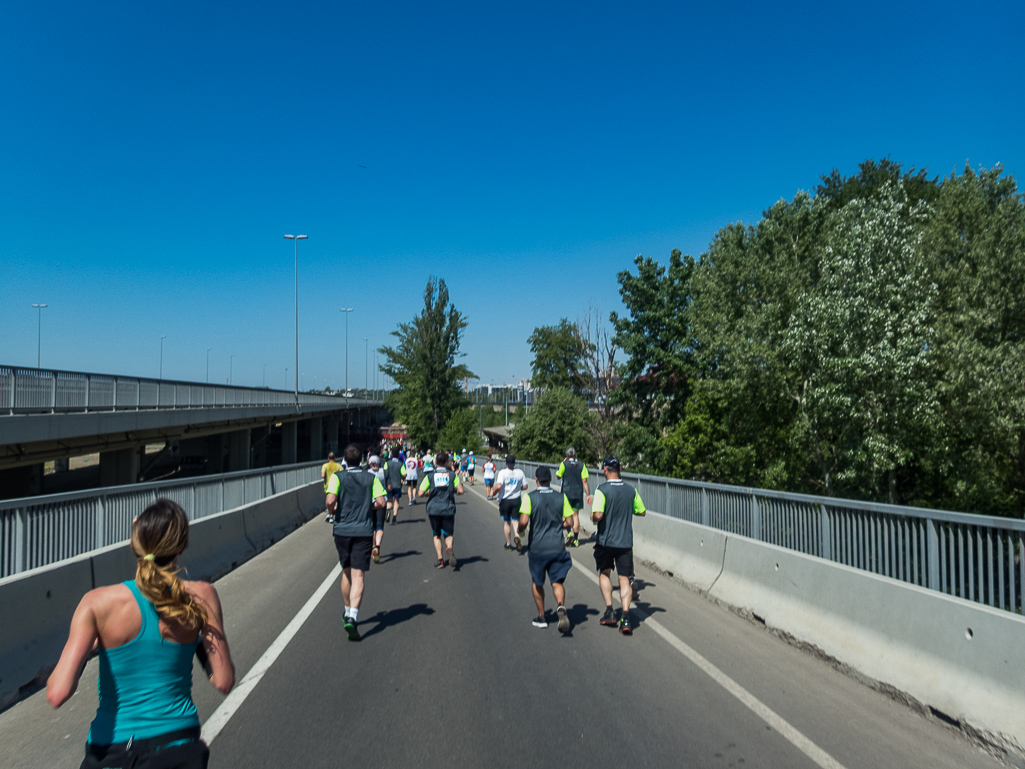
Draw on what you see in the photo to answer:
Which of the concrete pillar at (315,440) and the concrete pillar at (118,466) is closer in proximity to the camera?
the concrete pillar at (118,466)

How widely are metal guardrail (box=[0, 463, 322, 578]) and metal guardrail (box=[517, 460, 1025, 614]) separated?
24.2 feet

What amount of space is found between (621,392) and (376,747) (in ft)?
120

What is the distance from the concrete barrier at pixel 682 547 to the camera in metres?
9.70

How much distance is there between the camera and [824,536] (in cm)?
755

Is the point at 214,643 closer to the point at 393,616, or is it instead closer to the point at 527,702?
the point at 527,702

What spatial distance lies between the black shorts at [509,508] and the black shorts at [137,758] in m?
11.5

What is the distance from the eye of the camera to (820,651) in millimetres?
6809

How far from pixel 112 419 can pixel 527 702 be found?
23853 millimetres

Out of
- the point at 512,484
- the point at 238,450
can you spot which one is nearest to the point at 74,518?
the point at 512,484

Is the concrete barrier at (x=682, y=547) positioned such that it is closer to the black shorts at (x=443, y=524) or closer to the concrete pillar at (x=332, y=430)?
the black shorts at (x=443, y=524)

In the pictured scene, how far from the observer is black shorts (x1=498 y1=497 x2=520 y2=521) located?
1397cm

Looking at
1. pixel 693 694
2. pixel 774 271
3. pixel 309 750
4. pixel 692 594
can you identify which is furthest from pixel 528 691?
pixel 774 271

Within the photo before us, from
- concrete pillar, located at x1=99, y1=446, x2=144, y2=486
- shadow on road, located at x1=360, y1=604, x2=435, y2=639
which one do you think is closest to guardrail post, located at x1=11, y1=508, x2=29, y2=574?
shadow on road, located at x1=360, y1=604, x2=435, y2=639

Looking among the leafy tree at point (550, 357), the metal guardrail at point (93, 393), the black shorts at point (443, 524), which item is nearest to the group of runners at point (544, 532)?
the black shorts at point (443, 524)
